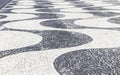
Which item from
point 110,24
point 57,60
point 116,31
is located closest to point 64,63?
point 57,60

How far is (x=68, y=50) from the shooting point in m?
4.73

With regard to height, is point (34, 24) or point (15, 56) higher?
point (15, 56)

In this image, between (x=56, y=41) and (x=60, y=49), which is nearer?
(x=60, y=49)

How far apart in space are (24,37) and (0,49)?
1.05 metres

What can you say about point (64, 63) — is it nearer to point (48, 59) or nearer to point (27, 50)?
point (48, 59)

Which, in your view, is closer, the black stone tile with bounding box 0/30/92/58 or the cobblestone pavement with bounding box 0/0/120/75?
the cobblestone pavement with bounding box 0/0/120/75

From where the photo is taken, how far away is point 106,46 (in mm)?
4953

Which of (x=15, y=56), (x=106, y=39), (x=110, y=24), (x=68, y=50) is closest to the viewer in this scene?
(x=15, y=56)

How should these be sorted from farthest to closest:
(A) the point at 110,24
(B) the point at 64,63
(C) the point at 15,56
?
(A) the point at 110,24 → (C) the point at 15,56 → (B) the point at 64,63

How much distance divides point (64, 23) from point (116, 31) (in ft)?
5.65

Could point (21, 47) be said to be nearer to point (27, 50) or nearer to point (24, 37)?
point (27, 50)

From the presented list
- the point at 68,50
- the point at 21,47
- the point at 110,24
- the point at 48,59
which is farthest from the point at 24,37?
the point at 110,24

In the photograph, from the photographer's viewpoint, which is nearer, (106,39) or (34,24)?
(106,39)

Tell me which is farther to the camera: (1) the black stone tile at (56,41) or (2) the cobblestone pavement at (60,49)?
(1) the black stone tile at (56,41)
